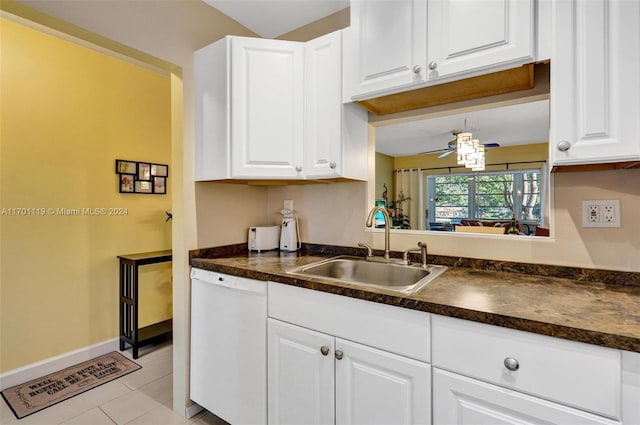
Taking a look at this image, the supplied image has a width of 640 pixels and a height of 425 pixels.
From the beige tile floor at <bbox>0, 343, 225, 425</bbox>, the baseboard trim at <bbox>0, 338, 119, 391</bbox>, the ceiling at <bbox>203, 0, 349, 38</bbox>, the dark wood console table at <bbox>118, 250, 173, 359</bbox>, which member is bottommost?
the beige tile floor at <bbox>0, 343, 225, 425</bbox>

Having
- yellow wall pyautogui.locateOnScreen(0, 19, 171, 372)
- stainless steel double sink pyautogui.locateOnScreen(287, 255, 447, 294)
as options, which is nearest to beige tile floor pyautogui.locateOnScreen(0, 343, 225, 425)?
yellow wall pyautogui.locateOnScreen(0, 19, 171, 372)

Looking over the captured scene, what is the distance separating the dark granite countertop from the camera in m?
0.85

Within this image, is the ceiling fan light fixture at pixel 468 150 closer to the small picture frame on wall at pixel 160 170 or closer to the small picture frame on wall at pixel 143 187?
the small picture frame on wall at pixel 160 170

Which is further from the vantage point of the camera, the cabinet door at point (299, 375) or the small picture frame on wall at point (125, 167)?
the small picture frame on wall at point (125, 167)

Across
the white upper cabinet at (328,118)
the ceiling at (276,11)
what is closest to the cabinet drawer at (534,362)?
the white upper cabinet at (328,118)

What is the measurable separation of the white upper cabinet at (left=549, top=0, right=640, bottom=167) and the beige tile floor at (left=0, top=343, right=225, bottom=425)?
85.6 inches

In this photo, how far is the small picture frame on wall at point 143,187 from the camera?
9.20 feet

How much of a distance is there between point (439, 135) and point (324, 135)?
3368mm

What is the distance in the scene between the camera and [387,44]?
1.44 metres

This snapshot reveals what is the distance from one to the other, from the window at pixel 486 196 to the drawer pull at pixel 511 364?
111 inches

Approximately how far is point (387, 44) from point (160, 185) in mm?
2429

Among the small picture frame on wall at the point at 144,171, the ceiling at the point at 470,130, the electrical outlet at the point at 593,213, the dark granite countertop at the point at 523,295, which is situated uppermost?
the ceiling at the point at 470,130

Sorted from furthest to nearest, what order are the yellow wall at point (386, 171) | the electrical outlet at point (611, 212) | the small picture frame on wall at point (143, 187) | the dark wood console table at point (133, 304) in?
the yellow wall at point (386, 171) < the small picture frame on wall at point (143, 187) < the dark wood console table at point (133, 304) < the electrical outlet at point (611, 212)

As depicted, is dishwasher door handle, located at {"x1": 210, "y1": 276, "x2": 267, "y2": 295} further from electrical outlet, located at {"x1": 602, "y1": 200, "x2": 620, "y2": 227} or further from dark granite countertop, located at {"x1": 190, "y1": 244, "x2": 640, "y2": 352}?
electrical outlet, located at {"x1": 602, "y1": 200, "x2": 620, "y2": 227}
